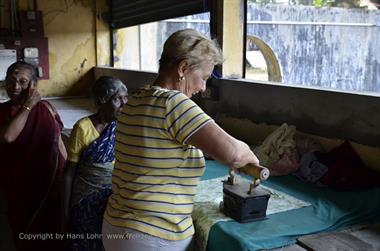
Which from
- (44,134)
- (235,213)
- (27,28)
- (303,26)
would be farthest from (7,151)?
(303,26)

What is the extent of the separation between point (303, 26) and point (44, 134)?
22.0 feet

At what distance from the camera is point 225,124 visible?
285 centimetres

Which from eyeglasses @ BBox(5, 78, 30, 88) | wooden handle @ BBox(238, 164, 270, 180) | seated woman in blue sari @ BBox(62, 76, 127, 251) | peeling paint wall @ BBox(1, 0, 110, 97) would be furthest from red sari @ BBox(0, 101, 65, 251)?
peeling paint wall @ BBox(1, 0, 110, 97)

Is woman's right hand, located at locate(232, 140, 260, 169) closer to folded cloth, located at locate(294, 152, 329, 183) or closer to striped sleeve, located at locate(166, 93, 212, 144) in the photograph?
striped sleeve, located at locate(166, 93, 212, 144)

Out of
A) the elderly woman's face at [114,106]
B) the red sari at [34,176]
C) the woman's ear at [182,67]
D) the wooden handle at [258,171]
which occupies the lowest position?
the red sari at [34,176]

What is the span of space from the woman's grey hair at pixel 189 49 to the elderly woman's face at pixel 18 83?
1.13 metres

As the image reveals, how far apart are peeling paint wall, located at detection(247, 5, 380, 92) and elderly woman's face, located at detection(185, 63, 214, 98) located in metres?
6.29

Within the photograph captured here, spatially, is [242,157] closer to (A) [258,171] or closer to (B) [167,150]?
(A) [258,171]

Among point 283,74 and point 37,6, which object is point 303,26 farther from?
point 37,6

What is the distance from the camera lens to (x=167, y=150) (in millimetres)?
1150

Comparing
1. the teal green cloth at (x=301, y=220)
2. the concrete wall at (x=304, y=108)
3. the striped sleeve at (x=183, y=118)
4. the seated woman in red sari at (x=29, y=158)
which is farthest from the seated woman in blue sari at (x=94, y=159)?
the concrete wall at (x=304, y=108)

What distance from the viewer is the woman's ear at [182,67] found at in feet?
3.84

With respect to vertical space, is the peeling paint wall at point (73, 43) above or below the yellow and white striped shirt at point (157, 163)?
above

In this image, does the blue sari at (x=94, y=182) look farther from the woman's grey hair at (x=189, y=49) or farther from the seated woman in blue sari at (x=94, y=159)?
the woman's grey hair at (x=189, y=49)
